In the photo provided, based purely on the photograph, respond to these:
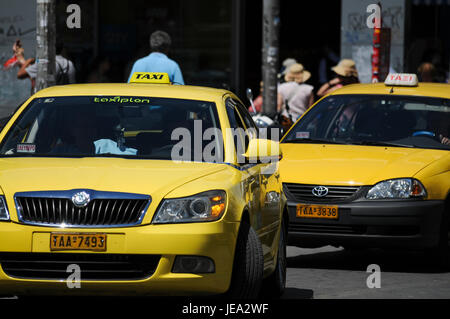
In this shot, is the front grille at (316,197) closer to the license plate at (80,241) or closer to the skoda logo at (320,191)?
the skoda logo at (320,191)

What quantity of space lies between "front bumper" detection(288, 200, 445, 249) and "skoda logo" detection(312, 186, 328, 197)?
7.0 inches

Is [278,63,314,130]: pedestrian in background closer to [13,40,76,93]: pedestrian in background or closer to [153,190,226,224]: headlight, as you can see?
[13,40,76,93]: pedestrian in background

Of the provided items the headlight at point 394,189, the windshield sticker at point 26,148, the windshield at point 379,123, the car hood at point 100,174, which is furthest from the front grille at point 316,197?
the windshield sticker at point 26,148

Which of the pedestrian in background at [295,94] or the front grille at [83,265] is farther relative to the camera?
the pedestrian in background at [295,94]

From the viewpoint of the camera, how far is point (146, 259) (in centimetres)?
653

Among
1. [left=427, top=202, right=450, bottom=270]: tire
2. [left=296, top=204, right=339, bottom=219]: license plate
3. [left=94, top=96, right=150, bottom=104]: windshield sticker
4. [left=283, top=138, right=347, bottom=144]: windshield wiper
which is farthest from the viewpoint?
[left=283, top=138, right=347, bottom=144]: windshield wiper

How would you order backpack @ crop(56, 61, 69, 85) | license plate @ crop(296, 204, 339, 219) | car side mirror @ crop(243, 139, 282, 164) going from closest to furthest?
car side mirror @ crop(243, 139, 282, 164), license plate @ crop(296, 204, 339, 219), backpack @ crop(56, 61, 69, 85)

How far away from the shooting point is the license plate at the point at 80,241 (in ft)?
21.2

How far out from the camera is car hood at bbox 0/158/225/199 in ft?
21.8

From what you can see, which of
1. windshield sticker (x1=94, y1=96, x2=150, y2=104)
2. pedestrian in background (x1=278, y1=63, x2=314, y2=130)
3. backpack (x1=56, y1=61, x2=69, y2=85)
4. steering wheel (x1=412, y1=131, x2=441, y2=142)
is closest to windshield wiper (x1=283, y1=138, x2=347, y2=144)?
steering wheel (x1=412, y1=131, x2=441, y2=142)

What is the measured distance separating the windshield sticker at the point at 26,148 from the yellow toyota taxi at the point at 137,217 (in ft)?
0.04

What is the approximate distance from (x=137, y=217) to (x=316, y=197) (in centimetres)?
357
